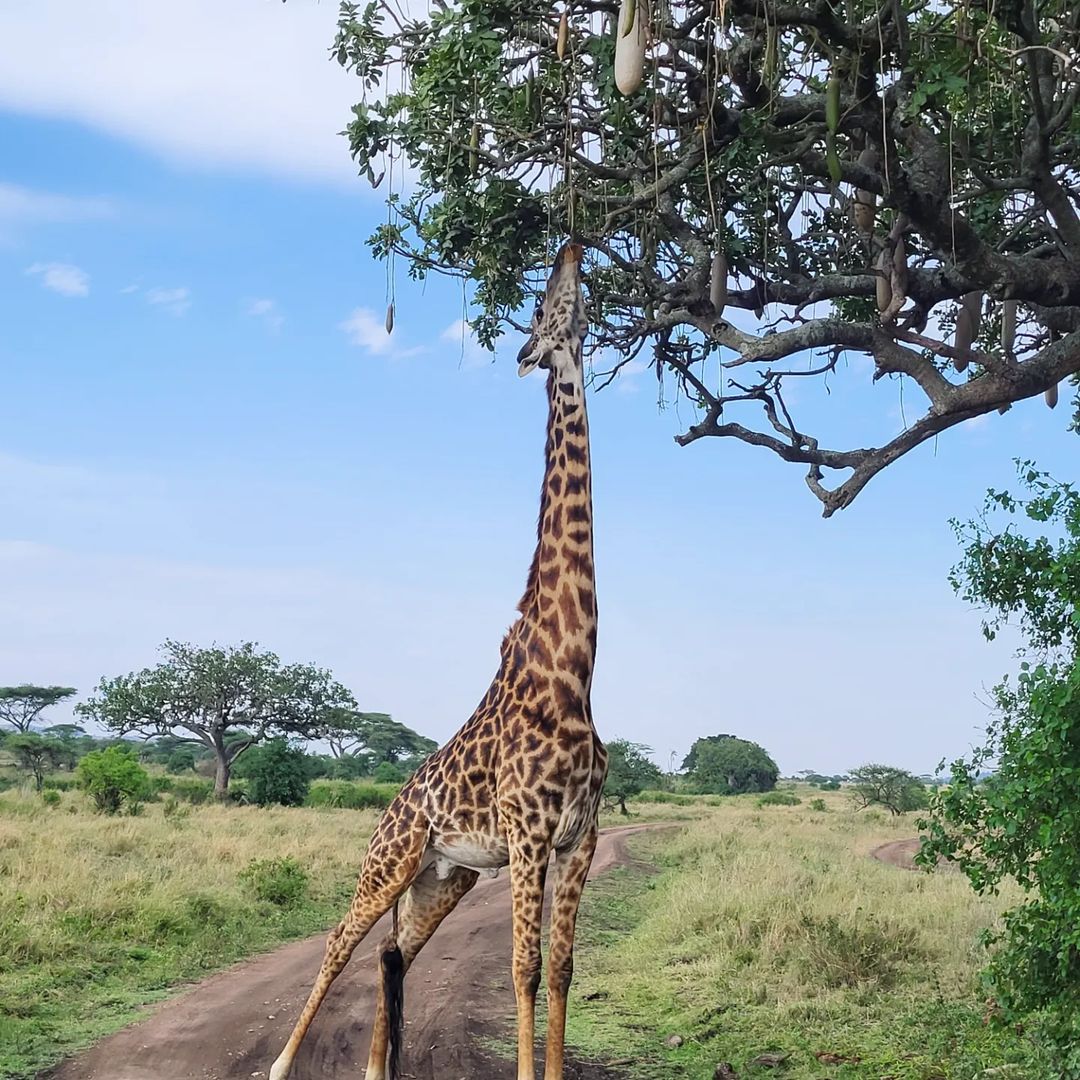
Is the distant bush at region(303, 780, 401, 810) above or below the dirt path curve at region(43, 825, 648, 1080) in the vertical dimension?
above

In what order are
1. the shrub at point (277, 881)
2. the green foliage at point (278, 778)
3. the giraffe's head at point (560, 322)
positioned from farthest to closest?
the green foliage at point (278, 778)
the shrub at point (277, 881)
the giraffe's head at point (560, 322)

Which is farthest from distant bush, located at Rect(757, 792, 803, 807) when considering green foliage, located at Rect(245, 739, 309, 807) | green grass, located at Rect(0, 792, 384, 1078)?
green grass, located at Rect(0, 792, 384, 1078)

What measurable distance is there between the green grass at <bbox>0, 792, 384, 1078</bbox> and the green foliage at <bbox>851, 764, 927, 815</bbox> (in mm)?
27556

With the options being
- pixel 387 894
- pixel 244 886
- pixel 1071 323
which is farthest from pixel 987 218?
pixel 244 886

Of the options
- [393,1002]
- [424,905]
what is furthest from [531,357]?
[393,1002]

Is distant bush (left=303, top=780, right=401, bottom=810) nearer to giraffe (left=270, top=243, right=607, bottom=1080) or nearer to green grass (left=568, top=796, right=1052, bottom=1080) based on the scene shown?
green grass (left=568, top=796, right=1052, bottom=1080)

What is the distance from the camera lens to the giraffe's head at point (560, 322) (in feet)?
20.8

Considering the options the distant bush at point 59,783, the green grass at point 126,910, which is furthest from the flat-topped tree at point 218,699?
the green grass at point 126,910

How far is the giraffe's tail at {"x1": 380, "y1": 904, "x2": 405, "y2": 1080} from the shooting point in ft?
21.6

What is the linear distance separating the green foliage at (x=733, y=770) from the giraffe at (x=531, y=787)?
194ft

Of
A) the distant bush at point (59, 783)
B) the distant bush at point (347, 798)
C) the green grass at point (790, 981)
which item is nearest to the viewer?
the green grass at point (790, 981)

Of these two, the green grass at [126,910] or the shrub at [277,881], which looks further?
the shrub at [277,881]

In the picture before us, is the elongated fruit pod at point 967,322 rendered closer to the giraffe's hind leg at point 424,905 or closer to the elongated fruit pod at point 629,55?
the elongated fruit pod at point 629,55

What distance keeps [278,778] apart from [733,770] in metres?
37.8
